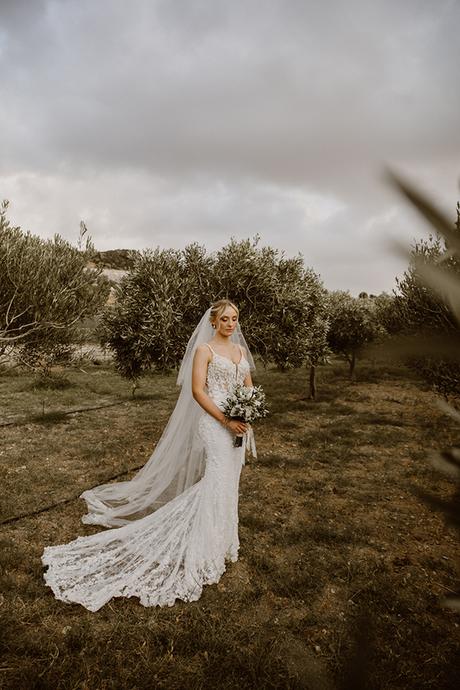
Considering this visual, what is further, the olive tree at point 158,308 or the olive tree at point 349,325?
the olive tree at point 349,325

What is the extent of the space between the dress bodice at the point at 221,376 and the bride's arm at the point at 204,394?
0.70 feet

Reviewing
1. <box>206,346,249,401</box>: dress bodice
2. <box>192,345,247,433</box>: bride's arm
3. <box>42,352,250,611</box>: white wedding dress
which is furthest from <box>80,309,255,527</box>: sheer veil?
<box>192,345,247,433</box>: bride's arm

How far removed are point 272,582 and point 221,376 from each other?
3.12 m

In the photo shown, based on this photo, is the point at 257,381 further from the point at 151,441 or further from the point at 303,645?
the point at 303,645

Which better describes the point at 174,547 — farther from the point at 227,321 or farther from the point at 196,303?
the point at 196,303

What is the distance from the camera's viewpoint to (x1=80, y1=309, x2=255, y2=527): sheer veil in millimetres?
7301

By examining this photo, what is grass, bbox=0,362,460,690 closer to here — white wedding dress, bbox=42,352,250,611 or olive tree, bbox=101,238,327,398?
white wedding dress, bbox=42,352,250,611

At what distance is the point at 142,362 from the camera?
40.1 feet

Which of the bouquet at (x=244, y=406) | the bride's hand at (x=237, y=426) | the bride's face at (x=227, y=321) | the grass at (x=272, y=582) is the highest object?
the bride's face at (x=227, y=321)

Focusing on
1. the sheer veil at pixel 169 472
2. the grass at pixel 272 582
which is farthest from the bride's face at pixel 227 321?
the grass at pixel 272 582

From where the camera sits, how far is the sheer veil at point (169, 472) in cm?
730

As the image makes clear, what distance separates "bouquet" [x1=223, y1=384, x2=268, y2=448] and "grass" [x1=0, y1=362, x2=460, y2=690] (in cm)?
238

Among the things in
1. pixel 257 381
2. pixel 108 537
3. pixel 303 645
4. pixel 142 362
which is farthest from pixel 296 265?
pixel 257 381

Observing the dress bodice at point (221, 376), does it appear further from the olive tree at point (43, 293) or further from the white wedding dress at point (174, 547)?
the olive tree at point (43, 293)
